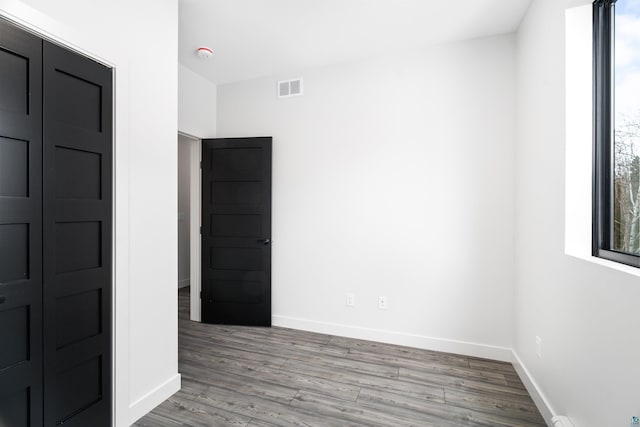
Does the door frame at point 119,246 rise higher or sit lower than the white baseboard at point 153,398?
higher

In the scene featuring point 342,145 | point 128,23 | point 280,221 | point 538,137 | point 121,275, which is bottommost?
point 121,275

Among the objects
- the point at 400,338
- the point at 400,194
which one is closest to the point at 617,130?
the point at 400,194

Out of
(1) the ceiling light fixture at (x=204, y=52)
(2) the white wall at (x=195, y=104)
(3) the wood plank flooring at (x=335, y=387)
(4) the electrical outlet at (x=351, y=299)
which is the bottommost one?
(3) the wood plank flooring at (x=335, y=387)

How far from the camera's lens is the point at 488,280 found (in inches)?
101

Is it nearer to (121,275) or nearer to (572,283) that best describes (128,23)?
(121,275)

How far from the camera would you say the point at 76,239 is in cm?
152

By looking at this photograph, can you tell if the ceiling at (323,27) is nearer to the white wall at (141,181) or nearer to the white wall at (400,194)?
the white wall at (400,194)

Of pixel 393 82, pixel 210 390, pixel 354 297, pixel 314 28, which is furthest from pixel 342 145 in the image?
pixel 210 390

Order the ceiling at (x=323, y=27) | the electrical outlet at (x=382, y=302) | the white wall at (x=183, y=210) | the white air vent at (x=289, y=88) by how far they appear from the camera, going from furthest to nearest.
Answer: the white wall at (x=183, y=210), the white air vent at (x=289, y=88), the electrical outlet at (x=382, y=302), the ceiling at (x=323, y=27)

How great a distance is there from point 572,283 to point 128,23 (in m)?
2.87

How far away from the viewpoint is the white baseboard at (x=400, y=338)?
2.56 metres

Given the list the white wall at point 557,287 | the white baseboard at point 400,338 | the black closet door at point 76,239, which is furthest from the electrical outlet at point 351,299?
the black closet door at point 76,239

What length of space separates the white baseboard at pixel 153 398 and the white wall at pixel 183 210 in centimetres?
332

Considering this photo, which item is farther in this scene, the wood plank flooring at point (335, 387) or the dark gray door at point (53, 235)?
the wood plank flooring at point (335, 387)
